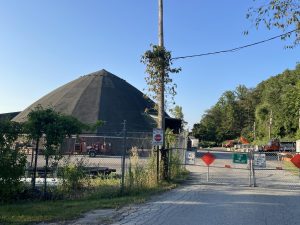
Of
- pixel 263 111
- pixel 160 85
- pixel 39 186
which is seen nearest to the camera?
pixel 39 186

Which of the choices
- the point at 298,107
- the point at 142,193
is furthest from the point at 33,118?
the point at 298,107

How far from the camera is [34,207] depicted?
11016 mm

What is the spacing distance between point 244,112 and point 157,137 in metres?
100

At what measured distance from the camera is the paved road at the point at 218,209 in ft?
31.1

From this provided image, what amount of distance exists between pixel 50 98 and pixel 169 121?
73.2 feet

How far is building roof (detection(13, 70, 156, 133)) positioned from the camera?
51.0m

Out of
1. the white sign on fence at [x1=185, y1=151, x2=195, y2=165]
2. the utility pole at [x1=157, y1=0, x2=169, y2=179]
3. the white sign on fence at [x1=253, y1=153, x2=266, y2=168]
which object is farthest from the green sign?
the utility pole at [x1=157, y1=0, x2=169, y2=179]

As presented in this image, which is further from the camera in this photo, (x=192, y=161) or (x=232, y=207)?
(x=192, y=161)

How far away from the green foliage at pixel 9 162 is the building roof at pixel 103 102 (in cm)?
3578

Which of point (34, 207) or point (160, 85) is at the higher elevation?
point (160, 85)

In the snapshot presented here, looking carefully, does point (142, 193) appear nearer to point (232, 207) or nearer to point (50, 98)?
point (232, 207)

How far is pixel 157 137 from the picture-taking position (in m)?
16.2

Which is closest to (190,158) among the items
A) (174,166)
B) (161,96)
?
(174,166)

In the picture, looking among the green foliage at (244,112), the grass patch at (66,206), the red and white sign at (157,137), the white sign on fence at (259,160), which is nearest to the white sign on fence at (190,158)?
the white sign on fence at (259,160)
